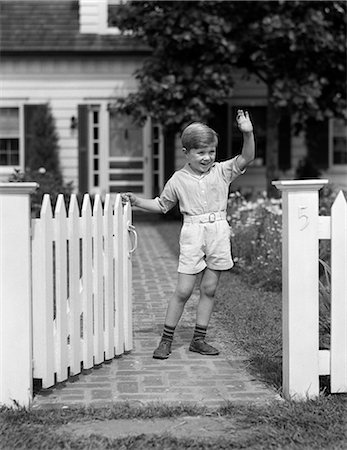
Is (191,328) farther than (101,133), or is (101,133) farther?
(101,133)

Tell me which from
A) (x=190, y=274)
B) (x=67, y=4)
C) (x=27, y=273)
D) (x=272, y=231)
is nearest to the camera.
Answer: (x=27, y=273)

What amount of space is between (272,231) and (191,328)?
2731mm

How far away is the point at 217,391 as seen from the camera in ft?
13.7

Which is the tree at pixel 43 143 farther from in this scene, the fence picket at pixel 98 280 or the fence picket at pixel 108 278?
the fence picket at pixel 98 280

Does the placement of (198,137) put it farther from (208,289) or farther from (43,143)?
(43,143)

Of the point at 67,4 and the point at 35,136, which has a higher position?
the point at 67,4

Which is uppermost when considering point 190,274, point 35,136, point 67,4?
point 67,4

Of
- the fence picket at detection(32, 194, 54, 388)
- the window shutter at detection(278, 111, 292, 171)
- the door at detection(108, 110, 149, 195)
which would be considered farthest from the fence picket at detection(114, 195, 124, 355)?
the window shutter at detection(278, 111, 292, 171)

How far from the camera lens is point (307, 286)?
4.00 metres

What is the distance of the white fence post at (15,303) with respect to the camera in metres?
3.88

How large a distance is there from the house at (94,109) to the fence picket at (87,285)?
1253cm

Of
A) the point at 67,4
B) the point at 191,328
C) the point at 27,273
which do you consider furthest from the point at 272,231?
the point at 67,4

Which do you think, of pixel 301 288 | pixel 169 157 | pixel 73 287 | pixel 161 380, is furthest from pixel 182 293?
pixel 169 157

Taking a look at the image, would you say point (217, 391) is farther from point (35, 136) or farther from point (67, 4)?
point (67, 4)
